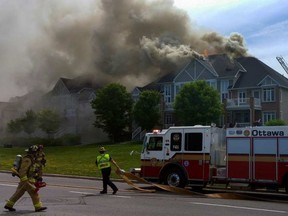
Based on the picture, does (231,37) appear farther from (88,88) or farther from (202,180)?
(202,180)

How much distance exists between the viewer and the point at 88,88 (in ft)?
206

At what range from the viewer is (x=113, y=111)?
51094 millimetres

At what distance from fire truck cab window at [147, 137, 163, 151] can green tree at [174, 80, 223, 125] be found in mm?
27691

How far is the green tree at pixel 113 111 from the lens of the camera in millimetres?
50844

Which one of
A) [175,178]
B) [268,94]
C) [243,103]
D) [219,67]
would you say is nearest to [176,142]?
[175,178]

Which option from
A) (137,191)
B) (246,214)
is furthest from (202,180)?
(246,214)

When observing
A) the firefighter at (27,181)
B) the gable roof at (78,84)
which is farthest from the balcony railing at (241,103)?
the firefighter at (27,181)

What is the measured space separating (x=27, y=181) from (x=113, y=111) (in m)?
41.1

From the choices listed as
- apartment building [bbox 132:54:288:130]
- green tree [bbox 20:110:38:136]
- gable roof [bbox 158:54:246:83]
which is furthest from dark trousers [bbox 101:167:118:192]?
green tree [bbox 20:110:38:136]

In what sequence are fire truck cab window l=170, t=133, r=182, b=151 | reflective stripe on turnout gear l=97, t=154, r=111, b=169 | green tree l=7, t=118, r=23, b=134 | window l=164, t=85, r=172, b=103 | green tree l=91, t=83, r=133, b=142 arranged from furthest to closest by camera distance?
1. green tree l=7, t=118, r=23, b=134
2. window l=164, t=85, r=172, b=103
3. green tree l=91, t=83, r=133, b=142
4. fire truck cab window l=170, t=133, r=182, b=151
5. reflective stripe on turnout gear l=97, t=154, r=111, b=169

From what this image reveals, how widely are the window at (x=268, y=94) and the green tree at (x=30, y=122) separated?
25.3 metres

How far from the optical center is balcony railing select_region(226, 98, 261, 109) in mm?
48156

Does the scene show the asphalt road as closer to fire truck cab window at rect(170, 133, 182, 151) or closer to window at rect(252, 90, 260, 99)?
fire truck cab window at rect(170, 133, 182, 151)

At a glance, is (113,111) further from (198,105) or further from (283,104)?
(283,104)
